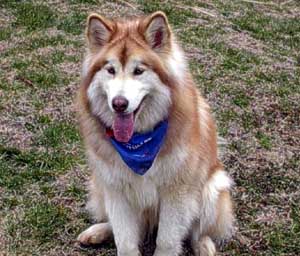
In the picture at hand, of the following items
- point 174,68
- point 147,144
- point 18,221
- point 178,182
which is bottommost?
point 18,221

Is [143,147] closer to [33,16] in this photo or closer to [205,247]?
[205,247]

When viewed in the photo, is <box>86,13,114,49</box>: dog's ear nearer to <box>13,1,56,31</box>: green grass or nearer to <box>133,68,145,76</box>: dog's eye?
<box>133,68,145,76</box>: dog's eye

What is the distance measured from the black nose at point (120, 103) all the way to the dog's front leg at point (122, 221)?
62 cm

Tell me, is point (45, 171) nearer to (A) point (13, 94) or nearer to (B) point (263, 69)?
(A) point (13, 94)

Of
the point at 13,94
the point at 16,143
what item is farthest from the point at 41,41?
the point at 16,143

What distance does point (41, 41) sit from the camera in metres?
7.45

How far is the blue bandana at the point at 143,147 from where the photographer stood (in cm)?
362

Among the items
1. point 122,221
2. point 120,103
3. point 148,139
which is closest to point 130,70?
point 120,103

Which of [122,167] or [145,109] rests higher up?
[145,109]

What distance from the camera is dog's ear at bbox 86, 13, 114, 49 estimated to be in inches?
138

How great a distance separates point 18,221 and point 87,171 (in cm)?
77

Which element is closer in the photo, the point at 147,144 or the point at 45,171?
the point at 147,144

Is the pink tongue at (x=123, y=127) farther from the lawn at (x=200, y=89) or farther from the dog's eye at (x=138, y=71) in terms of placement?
the lawn at (x=200, y=89)

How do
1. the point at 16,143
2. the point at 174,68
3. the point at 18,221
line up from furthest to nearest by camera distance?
the point at 16,143
the point at 18,221
the point at 174,68
